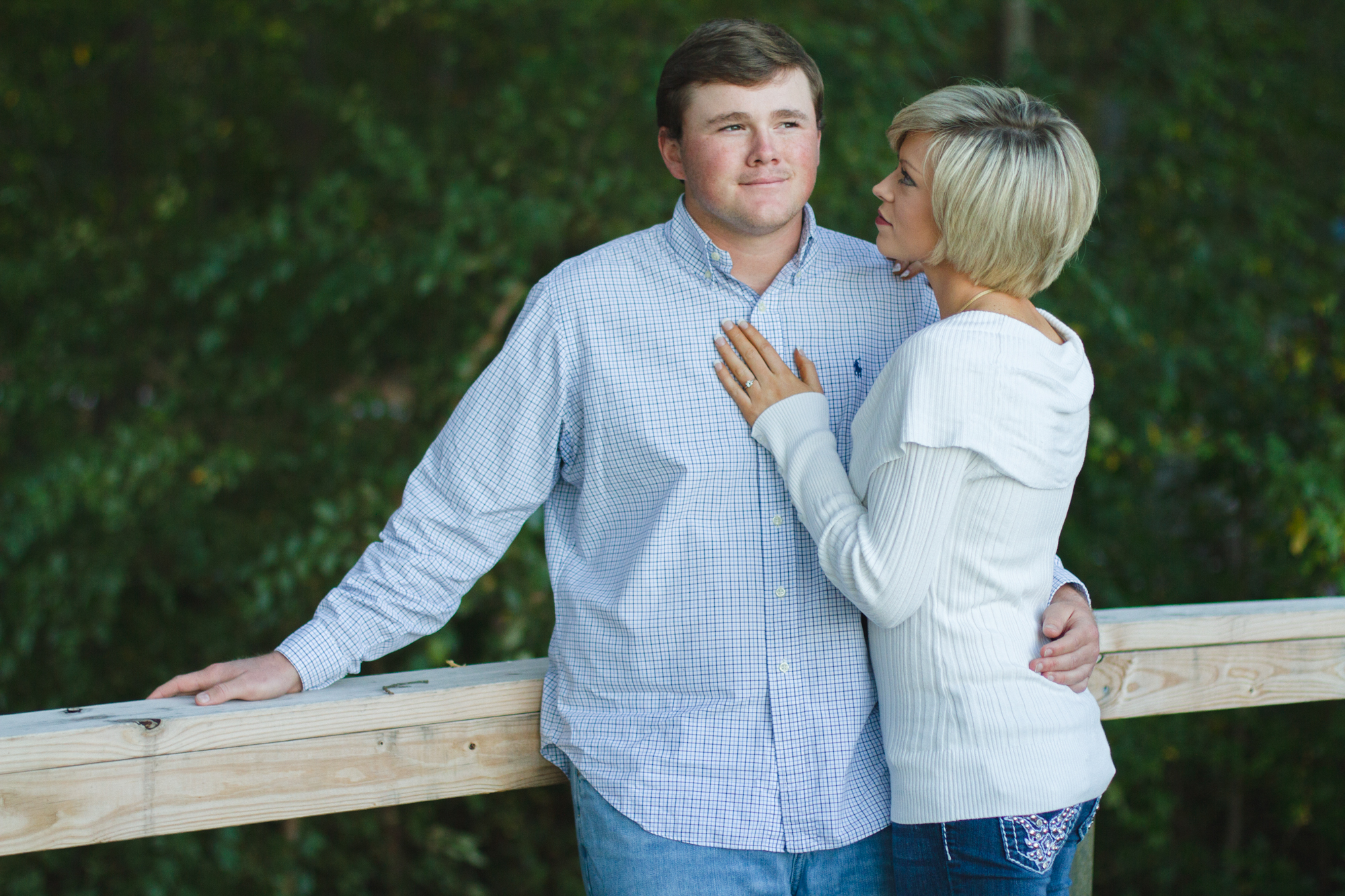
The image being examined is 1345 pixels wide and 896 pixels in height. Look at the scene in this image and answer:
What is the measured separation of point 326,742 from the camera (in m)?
1.43

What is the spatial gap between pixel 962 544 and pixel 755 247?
1.79 ft

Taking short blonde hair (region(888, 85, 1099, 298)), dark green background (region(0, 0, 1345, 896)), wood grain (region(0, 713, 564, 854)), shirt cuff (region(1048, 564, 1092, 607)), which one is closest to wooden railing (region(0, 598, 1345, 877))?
wood grain (region(0, 713, 564, 854))

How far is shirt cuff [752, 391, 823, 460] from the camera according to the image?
145 cm

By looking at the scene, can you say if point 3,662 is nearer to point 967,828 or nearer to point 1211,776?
point 967,828

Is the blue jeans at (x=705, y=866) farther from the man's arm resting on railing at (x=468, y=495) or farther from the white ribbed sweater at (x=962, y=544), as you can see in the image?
the man's arm resting on railing at (x=468, y=495)

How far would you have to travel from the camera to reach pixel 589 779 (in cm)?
149

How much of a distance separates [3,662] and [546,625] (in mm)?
1672

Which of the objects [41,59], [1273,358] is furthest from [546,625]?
[41,59]

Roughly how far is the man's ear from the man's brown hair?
3 centimetres

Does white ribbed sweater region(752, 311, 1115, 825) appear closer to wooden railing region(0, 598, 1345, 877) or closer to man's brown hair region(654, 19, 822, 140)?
wooden railing region(0, 598, 1345, 877)

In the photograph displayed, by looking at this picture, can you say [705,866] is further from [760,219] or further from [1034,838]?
[760,219]

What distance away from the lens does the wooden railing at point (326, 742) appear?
132cm

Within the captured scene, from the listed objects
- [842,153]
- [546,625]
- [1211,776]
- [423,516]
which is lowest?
[1211,776]

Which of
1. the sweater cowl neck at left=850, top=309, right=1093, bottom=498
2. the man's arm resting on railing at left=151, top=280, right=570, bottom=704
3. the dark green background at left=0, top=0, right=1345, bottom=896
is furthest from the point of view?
the dark green background at left=0, top=0, right=1345, bottom=896
